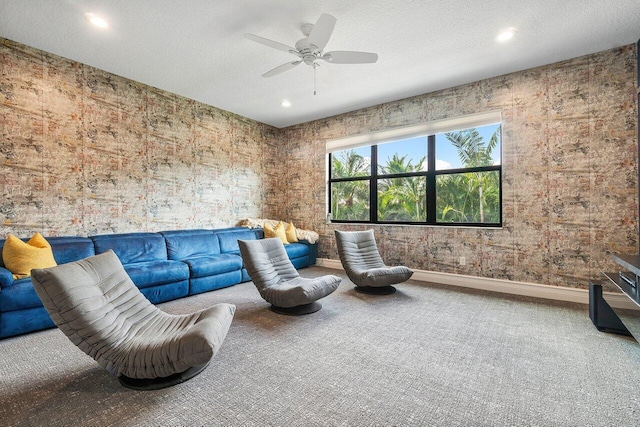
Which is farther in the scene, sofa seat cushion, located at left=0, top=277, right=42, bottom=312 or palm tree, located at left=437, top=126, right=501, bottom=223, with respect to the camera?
palm tree, located at left=437, top=126, right=501, bottom=223

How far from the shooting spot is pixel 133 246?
3807 millimetres

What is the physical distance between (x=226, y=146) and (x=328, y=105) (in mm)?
2013

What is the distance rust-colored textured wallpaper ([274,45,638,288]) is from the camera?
3.33 metres

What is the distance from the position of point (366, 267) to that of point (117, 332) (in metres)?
2.95

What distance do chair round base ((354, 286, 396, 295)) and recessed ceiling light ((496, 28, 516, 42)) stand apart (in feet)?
10.3

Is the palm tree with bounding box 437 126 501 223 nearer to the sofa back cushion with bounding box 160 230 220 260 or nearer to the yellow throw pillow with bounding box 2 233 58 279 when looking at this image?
the sofa back cushion with bounding box 160 230 220 260

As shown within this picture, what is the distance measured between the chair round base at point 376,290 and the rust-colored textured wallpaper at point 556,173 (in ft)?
3.22

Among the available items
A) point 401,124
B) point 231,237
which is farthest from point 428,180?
point 231,237

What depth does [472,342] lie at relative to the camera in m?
2.45

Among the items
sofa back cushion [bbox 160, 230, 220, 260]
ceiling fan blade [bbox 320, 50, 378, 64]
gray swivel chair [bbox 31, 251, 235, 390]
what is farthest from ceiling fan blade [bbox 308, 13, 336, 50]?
sofa back cushion [bbox 160, 230, 220, 260]

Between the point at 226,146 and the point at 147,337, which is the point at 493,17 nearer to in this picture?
the point at 147,337

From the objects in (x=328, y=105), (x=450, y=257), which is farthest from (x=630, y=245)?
(x=328, y=105)

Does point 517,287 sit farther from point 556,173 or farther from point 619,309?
point 556,173

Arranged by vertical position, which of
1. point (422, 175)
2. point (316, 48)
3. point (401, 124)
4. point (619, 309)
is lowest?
point (619, 309)
